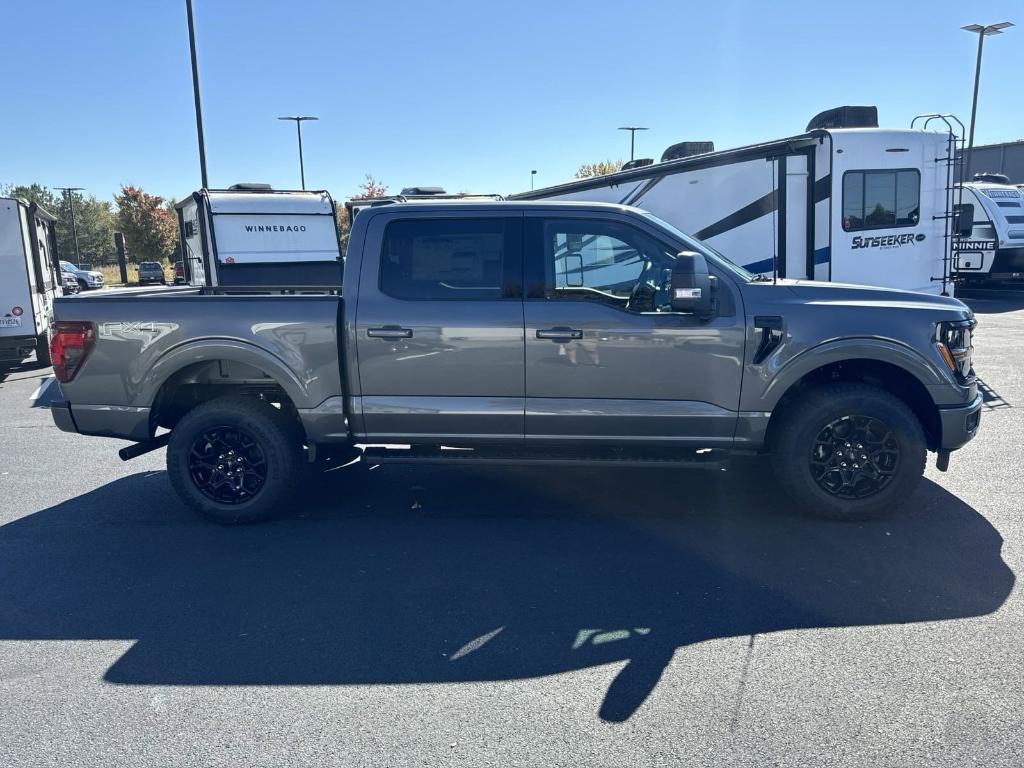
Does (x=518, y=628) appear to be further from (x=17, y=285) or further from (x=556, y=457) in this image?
(x=17, y=285)

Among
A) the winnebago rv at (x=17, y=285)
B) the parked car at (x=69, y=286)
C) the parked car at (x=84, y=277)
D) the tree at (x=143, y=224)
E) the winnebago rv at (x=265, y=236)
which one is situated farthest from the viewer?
the tree at (x=143, y=224)

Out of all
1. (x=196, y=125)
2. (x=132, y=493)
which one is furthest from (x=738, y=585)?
(x=196, y=125)

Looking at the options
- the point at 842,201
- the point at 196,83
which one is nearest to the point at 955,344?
the point at 842,201

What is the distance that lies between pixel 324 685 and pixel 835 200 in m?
9.66

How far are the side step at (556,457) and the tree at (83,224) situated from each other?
74327mm

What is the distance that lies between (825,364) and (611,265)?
1.47 m

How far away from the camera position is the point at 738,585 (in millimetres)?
4309

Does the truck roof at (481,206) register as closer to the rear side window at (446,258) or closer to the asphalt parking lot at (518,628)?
the rear side window at (446,258)

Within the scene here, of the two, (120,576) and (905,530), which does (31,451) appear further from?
(905,530)

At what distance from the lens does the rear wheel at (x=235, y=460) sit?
5.34 metres

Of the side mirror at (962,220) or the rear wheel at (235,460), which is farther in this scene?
the side mirror at (962,220)

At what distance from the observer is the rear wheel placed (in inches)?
210

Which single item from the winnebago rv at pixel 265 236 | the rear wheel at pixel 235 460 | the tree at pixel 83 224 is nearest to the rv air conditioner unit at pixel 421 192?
the winnebago rv at pixel 265 236

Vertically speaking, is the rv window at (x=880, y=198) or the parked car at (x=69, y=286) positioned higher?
the rv window at (x=880, y=198)
